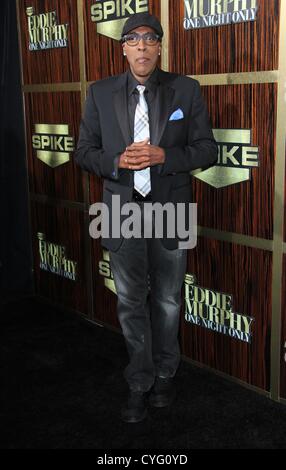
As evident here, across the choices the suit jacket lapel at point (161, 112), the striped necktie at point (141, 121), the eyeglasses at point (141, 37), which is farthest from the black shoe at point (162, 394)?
the eyeglasses at point (141, 37)

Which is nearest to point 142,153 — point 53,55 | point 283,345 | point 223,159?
point 223,159

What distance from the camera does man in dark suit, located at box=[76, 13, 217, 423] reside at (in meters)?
2.24

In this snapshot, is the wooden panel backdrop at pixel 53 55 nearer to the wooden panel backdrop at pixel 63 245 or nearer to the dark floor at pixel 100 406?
the wooden panel backdrop at pixel 63 245

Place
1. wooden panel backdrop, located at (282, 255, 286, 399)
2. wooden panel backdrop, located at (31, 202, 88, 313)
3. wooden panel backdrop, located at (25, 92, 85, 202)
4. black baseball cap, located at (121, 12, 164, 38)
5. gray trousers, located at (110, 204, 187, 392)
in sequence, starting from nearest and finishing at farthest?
black baseball cap, located at (121, 12, 164, 38)
gray trousers, located at (110, 204, 187, 392)
wooden panel backdrop, located at (282, 255, 286, 399)
wooden panel backdrop, located at (25, 92, 85, 202)
wooden panel backdrop, located at (31, 202, 88, 313)

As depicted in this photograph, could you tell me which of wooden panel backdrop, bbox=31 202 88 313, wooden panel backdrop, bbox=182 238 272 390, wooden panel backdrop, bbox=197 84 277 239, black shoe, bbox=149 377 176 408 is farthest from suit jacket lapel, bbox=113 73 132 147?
wooden panel backdrop, bbox=31 202 88 313

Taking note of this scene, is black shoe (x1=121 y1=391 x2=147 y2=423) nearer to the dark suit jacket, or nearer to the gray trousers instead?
the gray trousers

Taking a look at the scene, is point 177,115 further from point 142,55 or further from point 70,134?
point 70,134

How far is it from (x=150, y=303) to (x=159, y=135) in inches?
31.3

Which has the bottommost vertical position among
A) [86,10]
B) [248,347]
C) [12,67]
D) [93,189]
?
[248,347]

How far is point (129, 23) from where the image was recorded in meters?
2.23

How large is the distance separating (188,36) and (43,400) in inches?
74.7

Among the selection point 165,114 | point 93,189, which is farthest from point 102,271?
point 165,114
